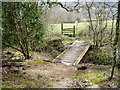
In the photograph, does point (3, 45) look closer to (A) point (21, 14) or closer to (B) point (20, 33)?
(B) point (20, 33)

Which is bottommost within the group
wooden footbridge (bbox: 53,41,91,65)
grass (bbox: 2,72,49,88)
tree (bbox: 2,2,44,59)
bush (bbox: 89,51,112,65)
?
bush (bbox: 89,51,112,65)

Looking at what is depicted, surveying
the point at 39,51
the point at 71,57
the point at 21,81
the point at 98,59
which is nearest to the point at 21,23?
the point at 21,81

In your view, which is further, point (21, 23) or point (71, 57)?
point (71, 57)

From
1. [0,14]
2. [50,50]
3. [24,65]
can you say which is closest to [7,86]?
[24,65]

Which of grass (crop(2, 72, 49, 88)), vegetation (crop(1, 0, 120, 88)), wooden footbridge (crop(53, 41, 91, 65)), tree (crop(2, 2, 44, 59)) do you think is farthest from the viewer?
wooden footbridge (crop(53, 41, 91, 65))

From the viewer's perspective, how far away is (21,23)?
8164 millimetres

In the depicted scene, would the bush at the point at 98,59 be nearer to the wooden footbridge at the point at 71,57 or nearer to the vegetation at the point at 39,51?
the vegetation at the point at 39,51

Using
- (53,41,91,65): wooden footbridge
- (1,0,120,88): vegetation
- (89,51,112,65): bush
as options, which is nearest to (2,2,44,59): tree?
(1,0,120,88): vegetation

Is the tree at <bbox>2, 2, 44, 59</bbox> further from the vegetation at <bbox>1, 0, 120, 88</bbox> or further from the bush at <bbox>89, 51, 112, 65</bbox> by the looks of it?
the bush at <bbox>89, 51, 112, 65</bbox>

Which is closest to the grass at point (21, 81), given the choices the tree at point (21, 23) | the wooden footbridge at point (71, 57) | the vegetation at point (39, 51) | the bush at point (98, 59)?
the vegetation at point (39, 51)

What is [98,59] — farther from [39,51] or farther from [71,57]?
[39,51]

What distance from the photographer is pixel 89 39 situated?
1647 centimetres

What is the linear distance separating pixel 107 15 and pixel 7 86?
10434 mm

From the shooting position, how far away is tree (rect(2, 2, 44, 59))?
7.57m
